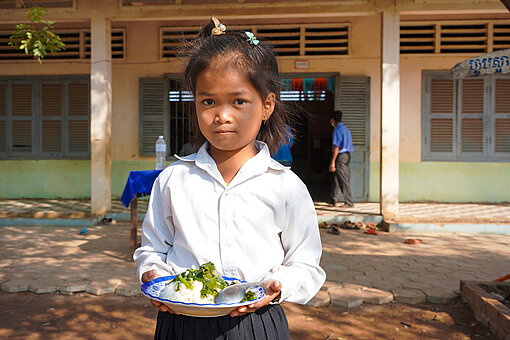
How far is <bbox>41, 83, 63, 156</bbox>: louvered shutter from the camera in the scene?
29.4ft

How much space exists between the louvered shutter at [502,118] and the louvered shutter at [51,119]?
8291 mm

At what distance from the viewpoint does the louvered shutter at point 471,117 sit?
844 cm

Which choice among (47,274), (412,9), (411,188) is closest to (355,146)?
(411,188)

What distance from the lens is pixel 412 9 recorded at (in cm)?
686

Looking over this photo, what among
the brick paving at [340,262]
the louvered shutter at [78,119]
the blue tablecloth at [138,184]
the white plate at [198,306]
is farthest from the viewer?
the louvered shutter at [78,119]

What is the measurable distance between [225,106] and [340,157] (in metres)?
6.81

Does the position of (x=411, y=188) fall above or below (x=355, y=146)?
below

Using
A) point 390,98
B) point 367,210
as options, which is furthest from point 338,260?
point 390,98

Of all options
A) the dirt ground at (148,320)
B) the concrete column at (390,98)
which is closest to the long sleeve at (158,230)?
the dirt ground at (148,320)

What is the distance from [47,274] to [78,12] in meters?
4.64

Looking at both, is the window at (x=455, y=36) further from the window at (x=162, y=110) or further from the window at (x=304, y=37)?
the window at (x=162, y=110)

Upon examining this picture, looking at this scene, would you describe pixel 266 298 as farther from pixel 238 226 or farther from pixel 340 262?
pixel 340 262

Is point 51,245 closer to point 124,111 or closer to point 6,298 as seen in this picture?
point 6,298

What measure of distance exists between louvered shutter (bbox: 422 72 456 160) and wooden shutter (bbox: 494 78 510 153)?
777 mm
